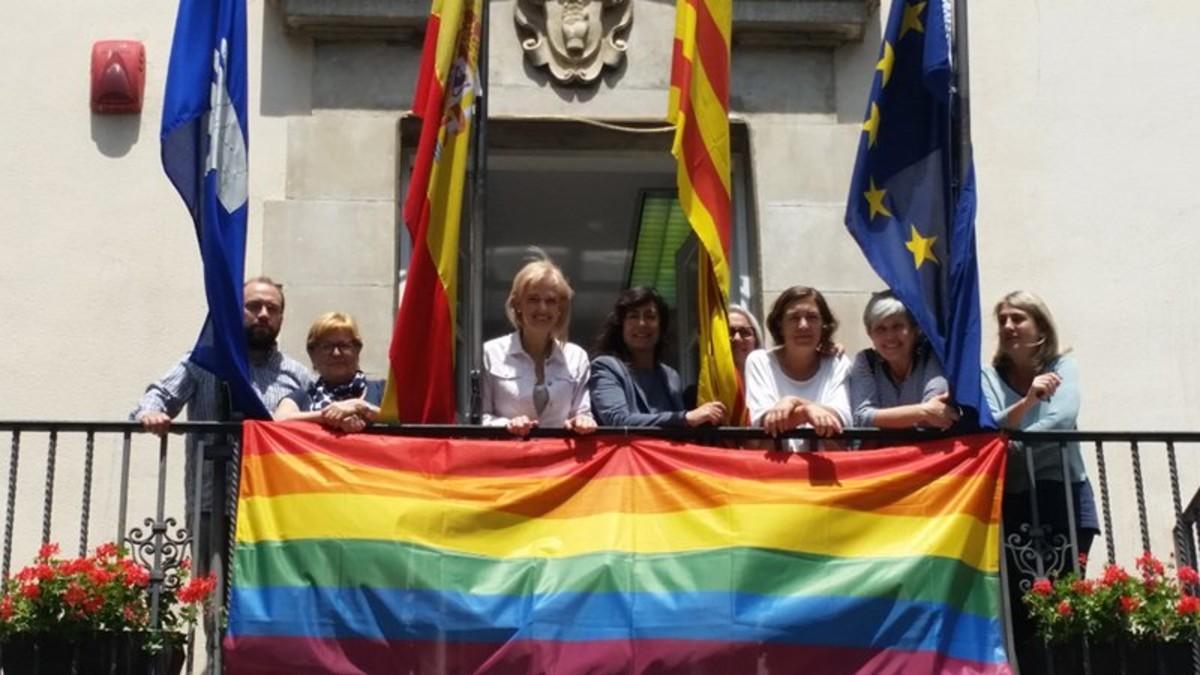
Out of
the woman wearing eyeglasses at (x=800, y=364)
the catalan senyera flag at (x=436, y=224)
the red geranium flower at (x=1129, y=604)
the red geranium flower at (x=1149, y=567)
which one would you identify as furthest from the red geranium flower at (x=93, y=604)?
the red geranium flower at (x=1149, y=567)

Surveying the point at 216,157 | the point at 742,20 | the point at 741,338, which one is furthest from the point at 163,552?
the point at 742,20

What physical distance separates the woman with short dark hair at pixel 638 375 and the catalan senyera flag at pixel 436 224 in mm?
660

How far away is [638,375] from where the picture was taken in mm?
9984

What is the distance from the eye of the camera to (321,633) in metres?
9.27

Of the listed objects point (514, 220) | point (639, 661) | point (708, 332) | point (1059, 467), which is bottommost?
point (639, 661)

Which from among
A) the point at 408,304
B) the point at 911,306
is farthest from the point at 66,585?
the point at 911,306

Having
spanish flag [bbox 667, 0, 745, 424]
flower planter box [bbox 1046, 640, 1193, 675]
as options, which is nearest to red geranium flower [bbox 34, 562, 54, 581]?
spanish flag [bbox 667, 0, 745, 424]

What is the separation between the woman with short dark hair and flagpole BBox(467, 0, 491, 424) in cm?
49

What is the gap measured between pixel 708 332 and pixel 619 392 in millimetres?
463

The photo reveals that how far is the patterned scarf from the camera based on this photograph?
10.1 meters

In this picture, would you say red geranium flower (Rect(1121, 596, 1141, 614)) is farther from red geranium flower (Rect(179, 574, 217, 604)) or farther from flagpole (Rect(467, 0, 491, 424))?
red geranium flower (Rect(179, 574, 217, 604))

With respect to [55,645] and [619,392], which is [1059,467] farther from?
[55,645]

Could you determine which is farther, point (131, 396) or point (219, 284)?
point (131, 396)

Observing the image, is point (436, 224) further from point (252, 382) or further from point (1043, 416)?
point (1043, 416)
